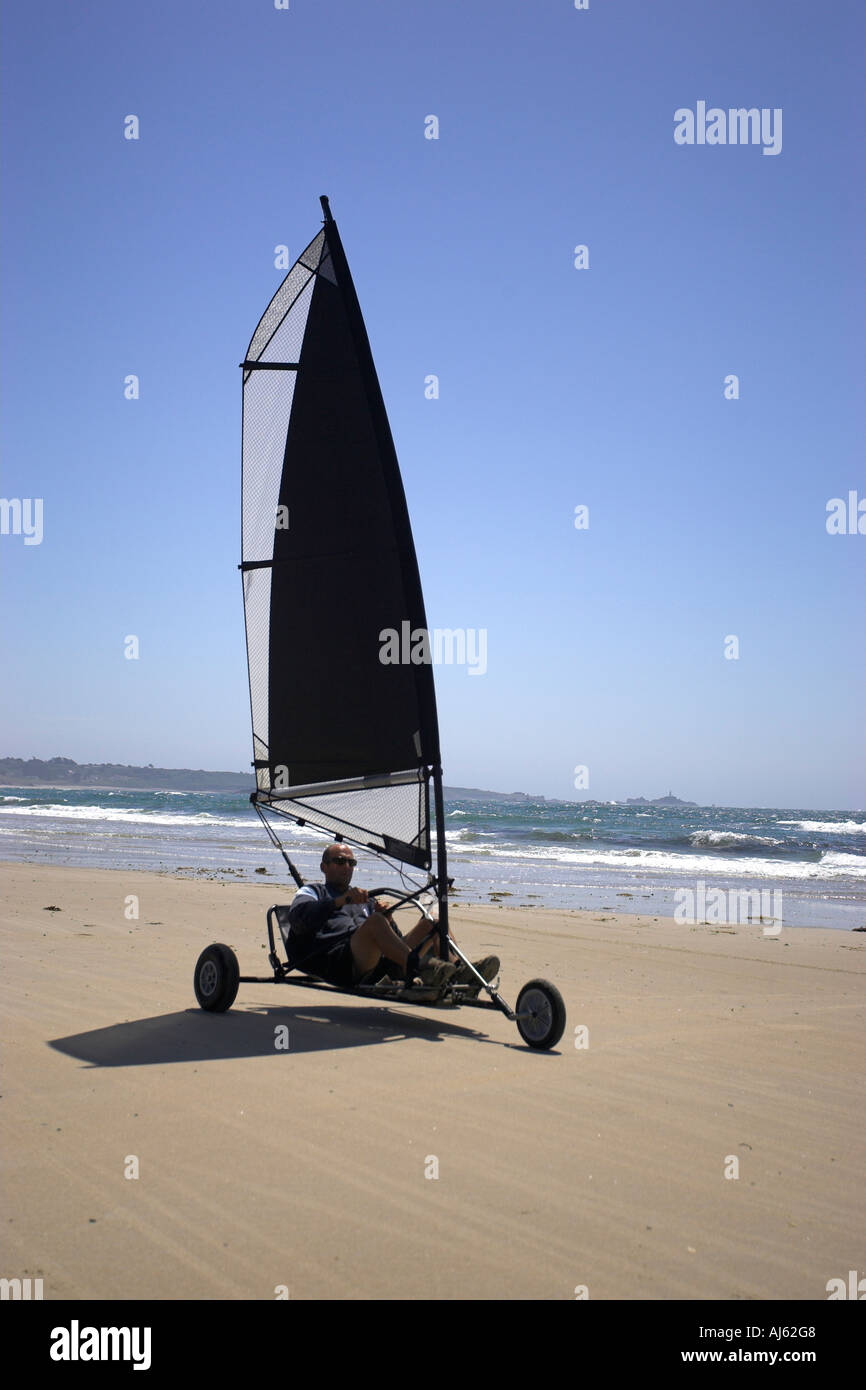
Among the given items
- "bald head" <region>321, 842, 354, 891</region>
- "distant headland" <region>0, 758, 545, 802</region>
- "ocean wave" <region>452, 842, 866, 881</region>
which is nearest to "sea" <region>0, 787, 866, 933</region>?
"ocean wave" <region>452, 842, 866, 881</region>

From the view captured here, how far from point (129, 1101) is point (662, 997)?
4.78 meters

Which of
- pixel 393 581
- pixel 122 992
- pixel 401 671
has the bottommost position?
pixel 122 992

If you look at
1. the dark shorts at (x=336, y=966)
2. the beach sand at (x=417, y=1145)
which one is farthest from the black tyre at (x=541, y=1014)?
the dark shorts at (x=336, y=966)

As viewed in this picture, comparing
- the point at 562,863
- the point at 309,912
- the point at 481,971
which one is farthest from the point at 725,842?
the point at 309,912

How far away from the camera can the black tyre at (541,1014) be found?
588cm

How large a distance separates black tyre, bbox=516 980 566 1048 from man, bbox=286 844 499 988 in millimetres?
457

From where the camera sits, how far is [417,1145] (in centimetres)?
418

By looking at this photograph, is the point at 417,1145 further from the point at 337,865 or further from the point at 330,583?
the point at 330,583

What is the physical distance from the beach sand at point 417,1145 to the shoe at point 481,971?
1.11ft

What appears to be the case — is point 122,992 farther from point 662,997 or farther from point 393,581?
point 662,997

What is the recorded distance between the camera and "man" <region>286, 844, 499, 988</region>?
6.45 metres
